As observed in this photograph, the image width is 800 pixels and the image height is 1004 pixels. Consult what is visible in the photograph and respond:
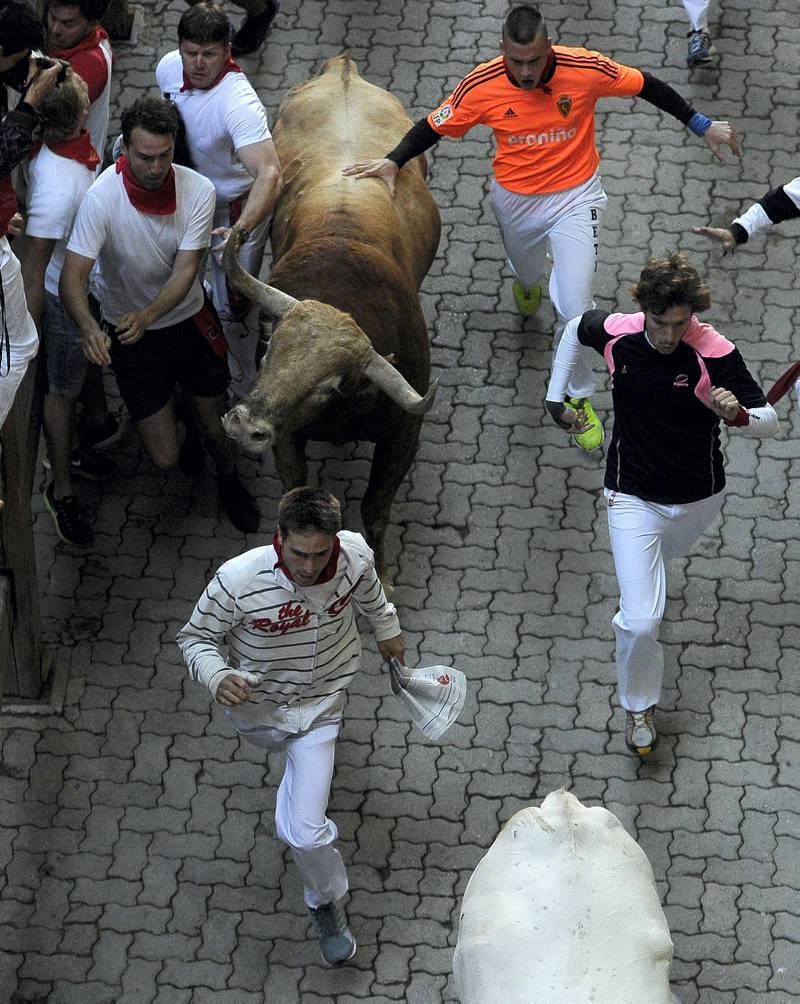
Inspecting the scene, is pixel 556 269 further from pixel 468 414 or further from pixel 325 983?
pixel 325 983

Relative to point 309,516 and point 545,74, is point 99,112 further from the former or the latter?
point 309,516

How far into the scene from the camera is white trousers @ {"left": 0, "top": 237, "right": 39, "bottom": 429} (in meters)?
6.47

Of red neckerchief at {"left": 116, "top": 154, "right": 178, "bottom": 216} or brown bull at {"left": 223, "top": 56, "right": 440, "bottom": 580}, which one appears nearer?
brown bull at {"left": 223, "top": 56, "right": 440, "bottom": 580}

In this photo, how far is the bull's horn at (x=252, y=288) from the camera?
7301 millimetres

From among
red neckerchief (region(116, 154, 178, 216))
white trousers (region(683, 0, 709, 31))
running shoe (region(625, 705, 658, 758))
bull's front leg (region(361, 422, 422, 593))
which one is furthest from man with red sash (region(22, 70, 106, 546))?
white trousers (region(683, 0, 709, 31))

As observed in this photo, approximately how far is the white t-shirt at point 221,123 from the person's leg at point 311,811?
3210 mm

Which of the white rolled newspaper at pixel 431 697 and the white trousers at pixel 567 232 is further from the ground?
the white trousers at pixel 567 232

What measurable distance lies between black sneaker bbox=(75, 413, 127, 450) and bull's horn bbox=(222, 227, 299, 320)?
188 centimetres

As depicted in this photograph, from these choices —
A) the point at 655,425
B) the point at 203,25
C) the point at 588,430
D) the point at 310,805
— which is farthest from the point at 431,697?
the point at 203,25

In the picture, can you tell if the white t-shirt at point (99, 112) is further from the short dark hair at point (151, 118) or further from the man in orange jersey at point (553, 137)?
the man in orange jersey at point (553, 137)

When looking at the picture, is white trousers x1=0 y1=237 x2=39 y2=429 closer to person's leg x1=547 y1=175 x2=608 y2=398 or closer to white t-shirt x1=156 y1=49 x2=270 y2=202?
white t-shirt x1=156 y1=49 x2=270 y2=202

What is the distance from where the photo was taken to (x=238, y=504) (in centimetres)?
859

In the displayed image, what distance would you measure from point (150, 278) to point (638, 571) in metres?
2.71

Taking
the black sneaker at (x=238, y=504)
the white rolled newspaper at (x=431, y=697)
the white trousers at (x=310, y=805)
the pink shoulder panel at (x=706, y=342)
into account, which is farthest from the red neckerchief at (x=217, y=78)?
the white trousers at (x=310, y=805)
